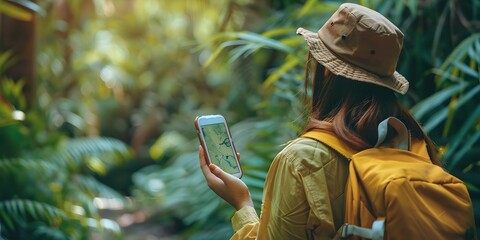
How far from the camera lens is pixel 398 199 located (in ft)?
4.89

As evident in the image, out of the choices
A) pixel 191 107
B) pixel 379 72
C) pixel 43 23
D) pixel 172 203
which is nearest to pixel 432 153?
pixel 379 72

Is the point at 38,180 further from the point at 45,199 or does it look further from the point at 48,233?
the point at 48,233

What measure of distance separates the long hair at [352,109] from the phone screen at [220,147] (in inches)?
11.0

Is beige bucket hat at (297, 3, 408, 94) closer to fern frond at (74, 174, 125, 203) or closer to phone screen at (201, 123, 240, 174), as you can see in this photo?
phone screen at (201, 123, 240, 174)

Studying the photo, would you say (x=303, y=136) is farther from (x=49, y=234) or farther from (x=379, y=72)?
(x=49, y=234)

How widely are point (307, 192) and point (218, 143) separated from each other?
0.43 metres

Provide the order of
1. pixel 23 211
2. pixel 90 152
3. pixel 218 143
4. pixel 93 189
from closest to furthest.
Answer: pixel 218 143
pixel 23 211
pixel 90 152
pixel 93 189

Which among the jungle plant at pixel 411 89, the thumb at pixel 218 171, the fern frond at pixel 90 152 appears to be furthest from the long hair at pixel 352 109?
the fern frond at pixel 90 152

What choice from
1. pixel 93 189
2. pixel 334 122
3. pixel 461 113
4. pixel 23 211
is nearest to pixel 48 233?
pixel 23 211

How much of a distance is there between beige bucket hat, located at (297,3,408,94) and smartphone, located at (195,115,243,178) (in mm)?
383

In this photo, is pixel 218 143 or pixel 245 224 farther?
pixel 218 143

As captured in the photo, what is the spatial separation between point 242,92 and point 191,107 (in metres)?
3.35

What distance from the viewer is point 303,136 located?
167cm

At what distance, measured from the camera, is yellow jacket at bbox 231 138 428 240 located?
1583 mm
